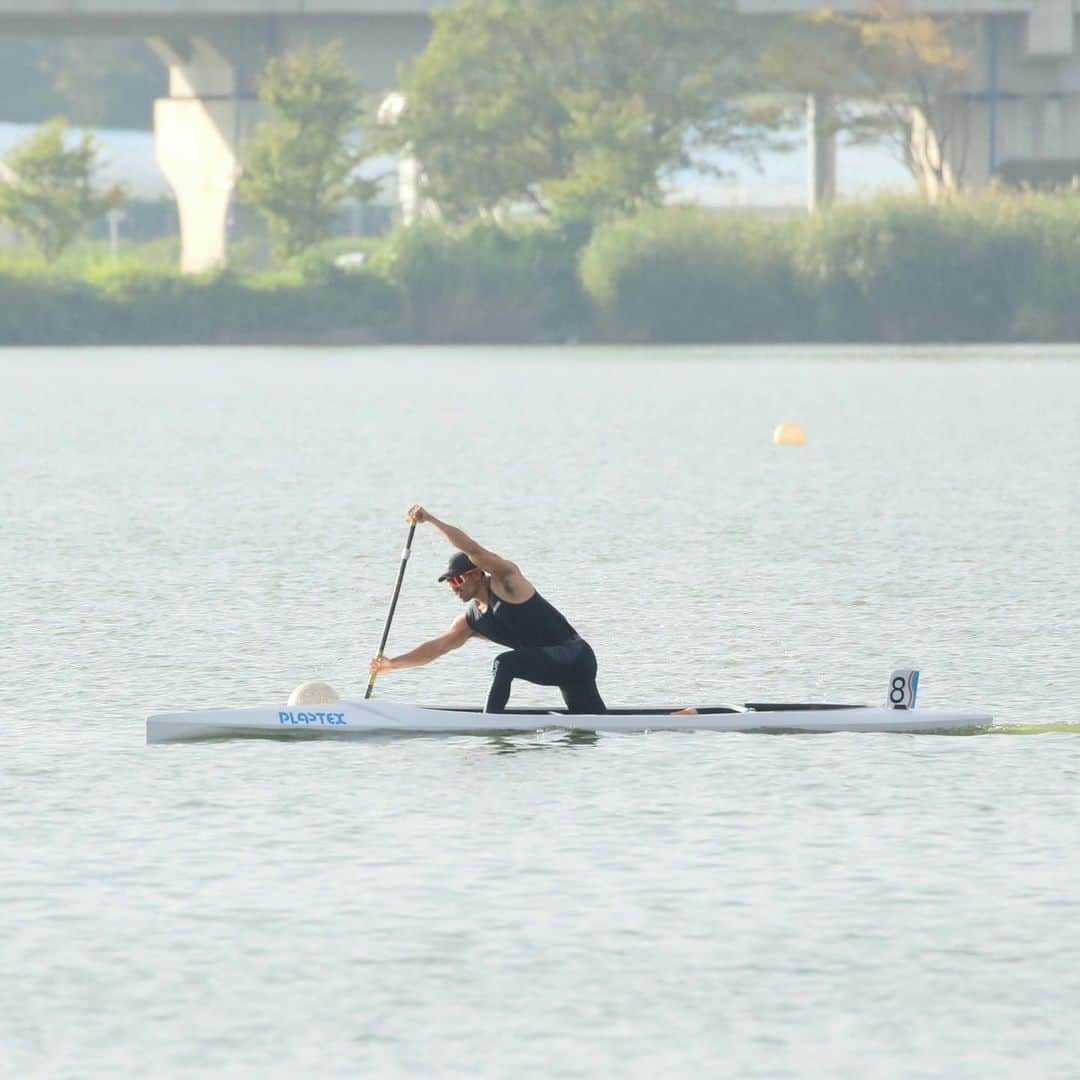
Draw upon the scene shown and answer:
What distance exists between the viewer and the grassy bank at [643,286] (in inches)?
3814

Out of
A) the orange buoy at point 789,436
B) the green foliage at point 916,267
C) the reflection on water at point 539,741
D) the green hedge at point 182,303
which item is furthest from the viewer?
the green hedge at point 182,303

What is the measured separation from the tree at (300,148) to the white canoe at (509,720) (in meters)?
86.3

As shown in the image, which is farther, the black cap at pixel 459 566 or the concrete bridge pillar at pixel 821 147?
the concrete bridge pillar at pixel 821 147

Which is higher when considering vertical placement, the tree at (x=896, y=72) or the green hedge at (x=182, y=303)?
the tree at (x=896, y=72)

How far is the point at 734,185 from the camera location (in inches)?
5221

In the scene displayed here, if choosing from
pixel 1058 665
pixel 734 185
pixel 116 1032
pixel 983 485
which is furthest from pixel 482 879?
pixel 734 185

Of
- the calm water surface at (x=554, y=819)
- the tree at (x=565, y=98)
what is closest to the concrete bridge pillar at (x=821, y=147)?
the tree at (x=565, y=98)

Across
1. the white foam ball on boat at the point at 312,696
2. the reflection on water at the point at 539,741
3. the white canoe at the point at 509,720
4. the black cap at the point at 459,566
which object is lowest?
the reflection on water at the point at 539,741

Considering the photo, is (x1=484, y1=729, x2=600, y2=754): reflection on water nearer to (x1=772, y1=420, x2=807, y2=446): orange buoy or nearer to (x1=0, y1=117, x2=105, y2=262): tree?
(x1=772, y1=420, x2=807, y2=446): orange buoy

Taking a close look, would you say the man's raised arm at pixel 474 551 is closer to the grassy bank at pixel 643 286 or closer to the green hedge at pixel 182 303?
the grassy bank at pixel 643 286

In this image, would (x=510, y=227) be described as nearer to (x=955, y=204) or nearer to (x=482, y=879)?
(x=955, y=204)

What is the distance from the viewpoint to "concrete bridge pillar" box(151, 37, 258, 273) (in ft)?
357

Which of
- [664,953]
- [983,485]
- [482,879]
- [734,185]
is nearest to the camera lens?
[664,953]

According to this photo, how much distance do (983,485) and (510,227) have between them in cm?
5897
